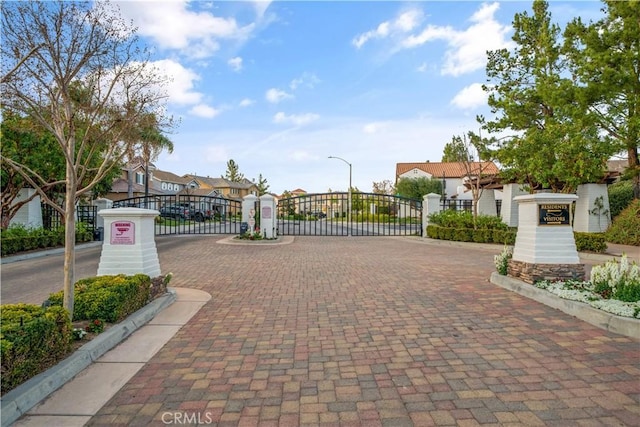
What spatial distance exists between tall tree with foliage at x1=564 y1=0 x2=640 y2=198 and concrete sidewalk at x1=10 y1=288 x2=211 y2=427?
1838 cm

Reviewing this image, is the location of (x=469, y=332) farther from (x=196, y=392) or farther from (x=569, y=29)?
(x=569, y=29)

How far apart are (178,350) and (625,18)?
68.4 ft

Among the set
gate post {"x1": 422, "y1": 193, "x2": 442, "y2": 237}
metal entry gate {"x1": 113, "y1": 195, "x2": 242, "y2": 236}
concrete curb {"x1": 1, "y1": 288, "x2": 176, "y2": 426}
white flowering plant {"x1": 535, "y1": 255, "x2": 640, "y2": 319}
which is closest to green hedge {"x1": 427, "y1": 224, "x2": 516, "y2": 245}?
gate post {"x1": 422, "y1": 193, "x2": 442, "y2": 237}

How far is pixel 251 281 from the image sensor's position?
825cm

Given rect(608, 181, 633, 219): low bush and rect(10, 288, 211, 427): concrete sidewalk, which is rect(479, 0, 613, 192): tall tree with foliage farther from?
rect(10, 288, 211, 427): concrete sidewalk

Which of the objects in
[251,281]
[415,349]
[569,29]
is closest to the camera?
[415,349]

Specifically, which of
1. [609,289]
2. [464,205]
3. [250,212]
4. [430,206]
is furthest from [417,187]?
[609,289]

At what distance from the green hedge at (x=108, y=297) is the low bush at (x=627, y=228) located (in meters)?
18.3

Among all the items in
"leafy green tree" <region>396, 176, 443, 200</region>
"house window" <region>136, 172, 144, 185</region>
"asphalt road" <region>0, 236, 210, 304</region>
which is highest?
"house window" <region>136, 172, 144, 185</region>

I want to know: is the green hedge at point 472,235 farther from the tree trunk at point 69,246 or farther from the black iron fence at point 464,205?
the tree trunk at point 69,246

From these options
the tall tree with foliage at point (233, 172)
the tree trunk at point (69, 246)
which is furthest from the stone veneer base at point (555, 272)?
the tall tree with foliage at point (233, 172)

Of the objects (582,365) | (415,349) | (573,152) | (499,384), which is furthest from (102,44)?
(573,152)

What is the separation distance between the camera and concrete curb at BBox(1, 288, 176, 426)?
2920mm

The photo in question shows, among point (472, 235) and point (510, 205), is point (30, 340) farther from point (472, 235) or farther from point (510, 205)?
point (510, 205)
